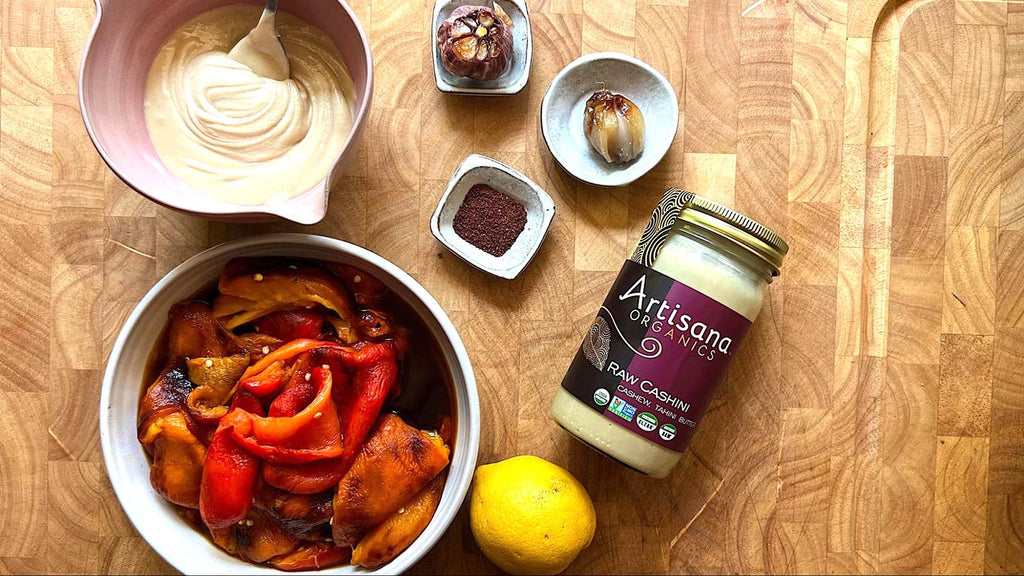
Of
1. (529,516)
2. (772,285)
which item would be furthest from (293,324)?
(772,285)

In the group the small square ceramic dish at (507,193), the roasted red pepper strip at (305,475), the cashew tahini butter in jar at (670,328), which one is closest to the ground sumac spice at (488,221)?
the small square ceramic dish at (507,193)

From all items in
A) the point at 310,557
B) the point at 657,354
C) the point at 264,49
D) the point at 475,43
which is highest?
the point at 475,43

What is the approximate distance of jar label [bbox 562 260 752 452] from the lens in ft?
4.16

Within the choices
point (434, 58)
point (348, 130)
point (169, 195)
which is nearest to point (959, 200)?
point (434, 58)

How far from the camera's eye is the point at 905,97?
4.90 feet

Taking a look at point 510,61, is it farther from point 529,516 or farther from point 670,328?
point 529,516

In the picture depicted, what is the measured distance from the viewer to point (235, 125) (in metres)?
1.28

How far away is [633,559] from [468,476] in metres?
0.41

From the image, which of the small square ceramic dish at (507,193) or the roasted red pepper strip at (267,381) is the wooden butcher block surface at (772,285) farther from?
the roasted red pepper strip at (267,381)

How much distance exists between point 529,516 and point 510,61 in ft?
2.63

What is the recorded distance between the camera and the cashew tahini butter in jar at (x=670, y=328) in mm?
1270

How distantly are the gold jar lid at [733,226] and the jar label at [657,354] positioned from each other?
0.10 m

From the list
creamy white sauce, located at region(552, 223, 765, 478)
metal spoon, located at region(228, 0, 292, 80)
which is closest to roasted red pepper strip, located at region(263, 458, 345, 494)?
creamy white sauce, located at region(552, 223, 765, 478)

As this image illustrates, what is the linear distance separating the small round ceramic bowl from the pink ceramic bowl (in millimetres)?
95
